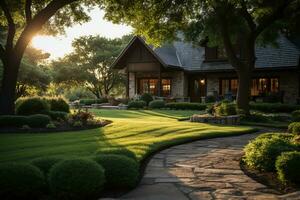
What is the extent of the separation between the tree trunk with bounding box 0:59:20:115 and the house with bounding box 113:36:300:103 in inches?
636

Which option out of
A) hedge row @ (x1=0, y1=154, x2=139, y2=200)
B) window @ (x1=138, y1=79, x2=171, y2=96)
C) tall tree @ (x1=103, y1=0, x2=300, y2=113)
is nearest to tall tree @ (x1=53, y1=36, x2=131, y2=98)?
window @ (x1=138, y1=79, x2=171, y2=96)

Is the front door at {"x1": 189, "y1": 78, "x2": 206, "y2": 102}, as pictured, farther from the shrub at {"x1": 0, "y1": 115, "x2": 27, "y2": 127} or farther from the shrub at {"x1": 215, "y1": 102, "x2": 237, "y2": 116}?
the shrub at {"x1": 0, "y1": 115, "x2": 27, "y2": 127}

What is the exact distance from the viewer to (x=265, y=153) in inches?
296

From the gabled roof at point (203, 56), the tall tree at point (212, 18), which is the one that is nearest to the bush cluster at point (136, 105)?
the gabled roof at point (203, 56)

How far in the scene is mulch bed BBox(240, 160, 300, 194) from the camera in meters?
6.26

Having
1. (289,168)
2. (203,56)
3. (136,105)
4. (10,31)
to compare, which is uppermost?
(203,56)

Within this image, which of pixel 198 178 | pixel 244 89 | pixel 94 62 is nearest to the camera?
pixel 198 178

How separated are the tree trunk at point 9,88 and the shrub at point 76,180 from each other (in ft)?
38.3

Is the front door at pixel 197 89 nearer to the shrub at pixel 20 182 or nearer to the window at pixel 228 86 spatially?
the window at pixel 228 86

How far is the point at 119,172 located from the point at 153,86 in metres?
30.3

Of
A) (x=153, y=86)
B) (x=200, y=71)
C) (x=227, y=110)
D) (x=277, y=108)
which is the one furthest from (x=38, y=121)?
(x=153, y=86)

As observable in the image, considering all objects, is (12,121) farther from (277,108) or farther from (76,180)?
(277,108)

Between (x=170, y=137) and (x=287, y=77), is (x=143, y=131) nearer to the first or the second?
(x=170, y=137)

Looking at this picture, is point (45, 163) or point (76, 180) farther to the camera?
point (45, 163)
